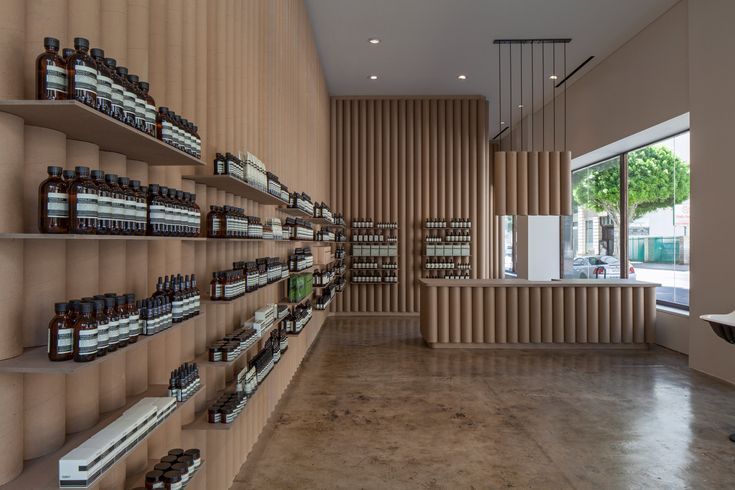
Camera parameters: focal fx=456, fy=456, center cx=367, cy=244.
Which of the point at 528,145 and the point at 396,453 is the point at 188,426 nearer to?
the point at 396,453

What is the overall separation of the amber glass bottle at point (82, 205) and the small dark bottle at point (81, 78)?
0.21 meters

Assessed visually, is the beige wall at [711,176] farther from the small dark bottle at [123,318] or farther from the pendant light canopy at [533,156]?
the small dark bottle at [123,318]

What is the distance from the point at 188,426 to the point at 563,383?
4.20 metres

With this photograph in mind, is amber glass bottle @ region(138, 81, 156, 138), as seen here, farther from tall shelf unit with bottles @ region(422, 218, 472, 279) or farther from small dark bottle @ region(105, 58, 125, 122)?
tall shelf unit with bottles @ region(422, 218, 472, 279)

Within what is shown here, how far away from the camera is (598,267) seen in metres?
9.44

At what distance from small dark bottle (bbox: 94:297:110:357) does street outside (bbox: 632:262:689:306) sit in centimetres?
747

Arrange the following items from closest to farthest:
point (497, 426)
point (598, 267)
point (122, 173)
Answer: point (122, 173) → point (497, 426) → point (598, 267)

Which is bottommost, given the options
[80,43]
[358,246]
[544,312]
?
[544,312]

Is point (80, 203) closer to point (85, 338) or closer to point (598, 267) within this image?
point (85, 338)

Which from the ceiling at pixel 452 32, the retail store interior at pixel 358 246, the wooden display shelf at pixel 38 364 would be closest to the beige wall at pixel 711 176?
the retail store interior at pixel 358 246

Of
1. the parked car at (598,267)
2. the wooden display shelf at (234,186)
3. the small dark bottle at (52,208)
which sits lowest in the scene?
the parked car at (598,267)

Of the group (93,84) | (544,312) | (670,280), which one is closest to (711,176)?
(670,280)

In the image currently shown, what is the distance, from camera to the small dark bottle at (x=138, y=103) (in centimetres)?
166

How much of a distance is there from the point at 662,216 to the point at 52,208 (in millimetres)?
8081
